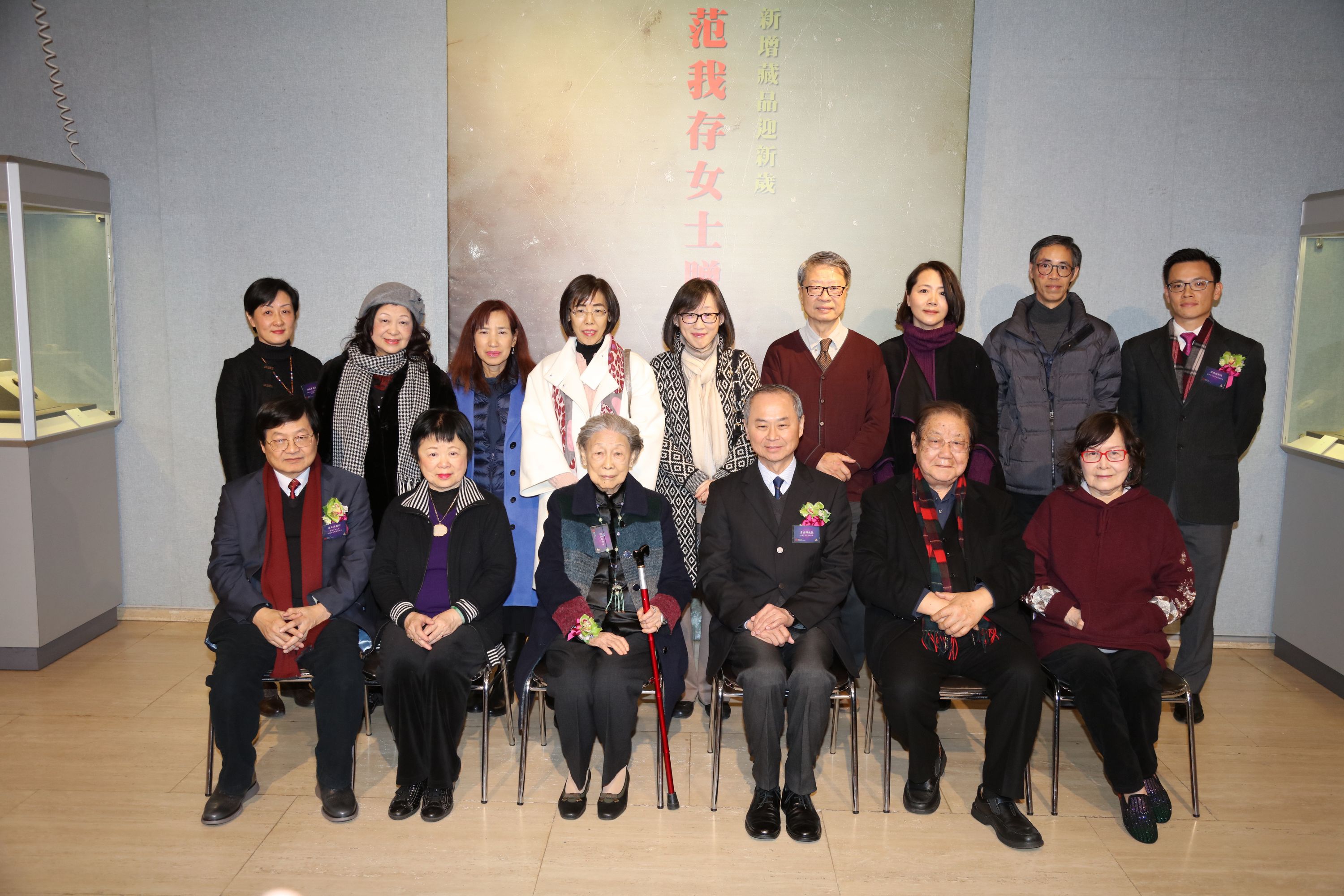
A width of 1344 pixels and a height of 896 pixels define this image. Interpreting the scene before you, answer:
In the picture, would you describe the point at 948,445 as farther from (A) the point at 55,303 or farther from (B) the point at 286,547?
(A) the point at 55,303

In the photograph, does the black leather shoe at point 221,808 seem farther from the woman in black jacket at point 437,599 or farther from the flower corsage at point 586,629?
the flower corsage at point 586,629

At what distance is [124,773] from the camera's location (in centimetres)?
321

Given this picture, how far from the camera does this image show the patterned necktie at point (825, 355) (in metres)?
3.66

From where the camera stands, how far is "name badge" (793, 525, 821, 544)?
320 centimetres

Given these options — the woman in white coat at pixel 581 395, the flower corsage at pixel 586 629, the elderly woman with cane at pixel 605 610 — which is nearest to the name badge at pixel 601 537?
the elderly woman with cane at pixel 605 610

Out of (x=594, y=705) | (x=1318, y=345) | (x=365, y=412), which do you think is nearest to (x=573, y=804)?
(x=594, y=705)

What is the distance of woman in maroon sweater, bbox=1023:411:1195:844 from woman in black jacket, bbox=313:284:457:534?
7.70 feet

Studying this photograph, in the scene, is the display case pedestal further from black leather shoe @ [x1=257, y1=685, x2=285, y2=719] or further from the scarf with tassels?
the scarf with tassels

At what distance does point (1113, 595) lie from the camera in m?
3.12

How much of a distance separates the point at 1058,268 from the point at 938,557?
1.39 m

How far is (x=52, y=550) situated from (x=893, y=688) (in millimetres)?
3843

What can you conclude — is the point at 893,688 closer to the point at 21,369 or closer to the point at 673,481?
the point at 673,481

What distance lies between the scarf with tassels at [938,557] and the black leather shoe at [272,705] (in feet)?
8.60

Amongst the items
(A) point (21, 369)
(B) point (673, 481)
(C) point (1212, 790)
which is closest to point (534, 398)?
(B) point (673, 481)
